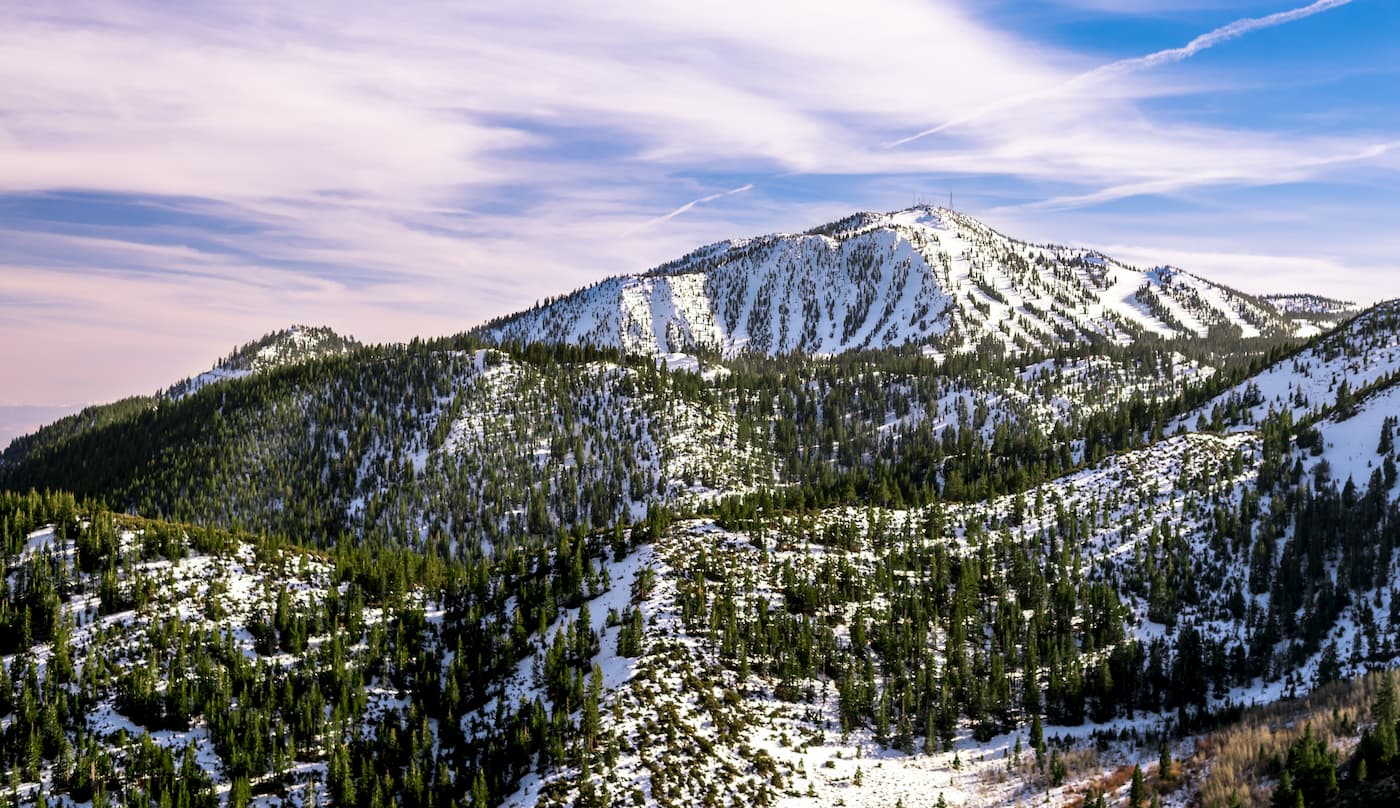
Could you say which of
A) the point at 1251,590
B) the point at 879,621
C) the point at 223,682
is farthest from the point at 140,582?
the point at 1251,590

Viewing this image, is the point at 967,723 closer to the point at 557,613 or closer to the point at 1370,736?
the point at 1370,736

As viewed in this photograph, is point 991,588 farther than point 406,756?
Yes

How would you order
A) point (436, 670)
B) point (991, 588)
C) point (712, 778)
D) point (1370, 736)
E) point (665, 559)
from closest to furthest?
1. point (1370, 736)
2. point (712, 778)
3. point (436, 670)
4. point (665, 559)
5. point (991, 588)

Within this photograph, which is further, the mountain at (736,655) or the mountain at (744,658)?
the mountain at (736,655)

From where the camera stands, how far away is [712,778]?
207ft

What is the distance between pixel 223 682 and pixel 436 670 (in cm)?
2232

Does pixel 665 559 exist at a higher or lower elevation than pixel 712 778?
higher

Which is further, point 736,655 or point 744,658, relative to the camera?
point 736,655

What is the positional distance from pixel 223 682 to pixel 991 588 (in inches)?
3893

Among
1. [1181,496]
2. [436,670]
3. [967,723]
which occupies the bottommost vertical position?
[967,723]

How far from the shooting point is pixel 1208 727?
7419 cm

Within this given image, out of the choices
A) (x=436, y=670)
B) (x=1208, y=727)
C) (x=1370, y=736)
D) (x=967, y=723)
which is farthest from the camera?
(x=436, y=670)

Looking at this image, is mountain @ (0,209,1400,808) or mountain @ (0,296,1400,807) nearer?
mountain @ (0,209,1400,808)

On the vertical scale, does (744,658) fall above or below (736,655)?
below
